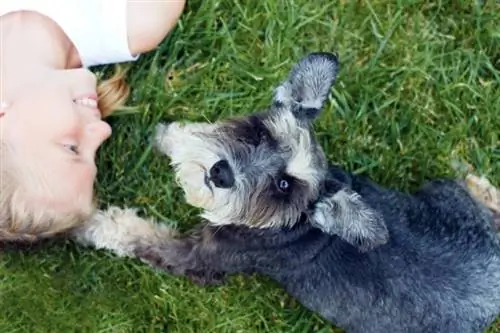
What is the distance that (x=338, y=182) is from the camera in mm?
4969

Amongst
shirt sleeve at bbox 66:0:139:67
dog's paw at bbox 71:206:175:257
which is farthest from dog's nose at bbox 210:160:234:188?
shirt sleeve at bbox 66:0:139:67

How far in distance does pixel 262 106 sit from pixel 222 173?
3.89 ft

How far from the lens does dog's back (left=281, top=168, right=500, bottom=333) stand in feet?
16.3

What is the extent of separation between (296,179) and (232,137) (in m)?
0.41

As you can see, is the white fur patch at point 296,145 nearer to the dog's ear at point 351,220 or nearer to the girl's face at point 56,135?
the dog's ear at point 351,220

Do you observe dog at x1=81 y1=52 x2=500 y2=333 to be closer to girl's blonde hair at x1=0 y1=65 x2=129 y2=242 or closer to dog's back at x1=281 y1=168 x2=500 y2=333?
dog's back at x1=281 y1=168 x2=500 y2=333

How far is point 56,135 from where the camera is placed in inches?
192

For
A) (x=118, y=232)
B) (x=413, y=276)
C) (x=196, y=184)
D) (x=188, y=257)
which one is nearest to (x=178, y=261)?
(x=188, y=257)

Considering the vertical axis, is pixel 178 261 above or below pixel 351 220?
below

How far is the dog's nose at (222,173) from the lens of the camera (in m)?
4.68

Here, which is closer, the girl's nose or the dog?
the dog

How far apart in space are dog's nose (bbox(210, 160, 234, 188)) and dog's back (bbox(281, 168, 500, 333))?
76 centimetres

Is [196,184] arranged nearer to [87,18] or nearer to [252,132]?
[252,132]

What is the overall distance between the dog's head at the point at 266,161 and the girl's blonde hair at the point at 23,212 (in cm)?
78
